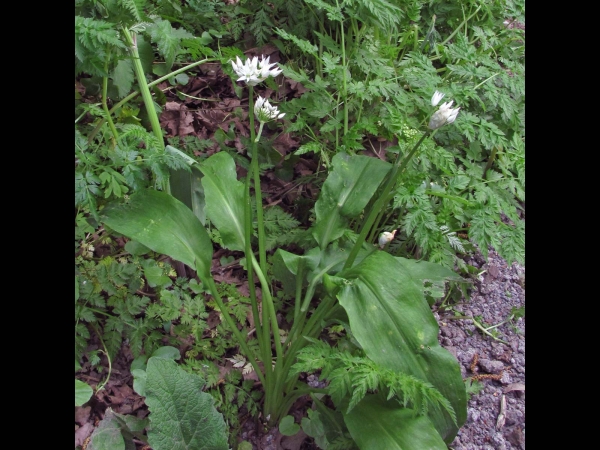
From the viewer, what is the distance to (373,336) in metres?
1.57

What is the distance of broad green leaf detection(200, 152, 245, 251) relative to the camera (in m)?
1.88

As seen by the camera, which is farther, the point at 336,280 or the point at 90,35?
the point at 336,280

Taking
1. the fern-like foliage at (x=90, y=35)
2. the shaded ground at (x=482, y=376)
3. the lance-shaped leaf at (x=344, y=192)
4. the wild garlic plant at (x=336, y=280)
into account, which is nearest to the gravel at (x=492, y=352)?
the shaded ground at (x=482, y=376)

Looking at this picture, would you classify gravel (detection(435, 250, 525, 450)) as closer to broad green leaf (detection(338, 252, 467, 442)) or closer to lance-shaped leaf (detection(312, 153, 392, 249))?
broad green leaf (detection(338, 252, 467, 442))

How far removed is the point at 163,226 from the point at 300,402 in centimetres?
86

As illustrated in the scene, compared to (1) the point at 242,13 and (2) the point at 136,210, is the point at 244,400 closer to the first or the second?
(2) the point at 136,210

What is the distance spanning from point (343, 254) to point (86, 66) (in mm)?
1088

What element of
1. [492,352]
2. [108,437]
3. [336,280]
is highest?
[336,280]

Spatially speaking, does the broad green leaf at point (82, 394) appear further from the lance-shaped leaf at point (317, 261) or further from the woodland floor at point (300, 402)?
the lance-shaped leaf at point (317, 261)

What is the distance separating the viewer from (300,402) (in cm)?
199

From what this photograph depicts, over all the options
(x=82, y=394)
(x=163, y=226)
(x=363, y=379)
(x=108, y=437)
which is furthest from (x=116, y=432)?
(x=363, y=379)

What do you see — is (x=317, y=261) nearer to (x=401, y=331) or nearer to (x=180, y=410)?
(x=401, y=331)

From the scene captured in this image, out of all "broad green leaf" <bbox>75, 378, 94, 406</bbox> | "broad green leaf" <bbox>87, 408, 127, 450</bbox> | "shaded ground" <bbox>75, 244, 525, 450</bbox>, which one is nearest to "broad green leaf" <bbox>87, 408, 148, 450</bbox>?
"broad green leaf" <bbox>87, 408, 127, 450</bbox>

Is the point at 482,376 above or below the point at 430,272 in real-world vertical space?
below
